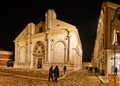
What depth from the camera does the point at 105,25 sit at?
106 ft

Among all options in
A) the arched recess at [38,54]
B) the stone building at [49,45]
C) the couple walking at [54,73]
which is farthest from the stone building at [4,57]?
the couple walking at [54,73]

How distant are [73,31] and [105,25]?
1429cm

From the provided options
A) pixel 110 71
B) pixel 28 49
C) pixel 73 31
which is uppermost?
pixel 73 31

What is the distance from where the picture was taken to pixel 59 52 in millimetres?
46938

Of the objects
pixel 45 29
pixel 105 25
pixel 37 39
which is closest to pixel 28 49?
pixel 37 39

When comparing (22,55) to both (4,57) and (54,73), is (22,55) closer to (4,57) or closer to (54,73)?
(4,57)

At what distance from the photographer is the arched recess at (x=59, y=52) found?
46562mm

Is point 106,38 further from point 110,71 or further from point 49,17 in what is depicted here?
point 49,17

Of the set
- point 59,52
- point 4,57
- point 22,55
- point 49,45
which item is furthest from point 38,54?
point 4,57

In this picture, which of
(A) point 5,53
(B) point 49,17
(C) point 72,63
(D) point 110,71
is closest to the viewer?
(D) point 110,71

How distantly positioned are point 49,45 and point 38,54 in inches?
167

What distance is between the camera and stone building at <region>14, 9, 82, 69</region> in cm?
4603

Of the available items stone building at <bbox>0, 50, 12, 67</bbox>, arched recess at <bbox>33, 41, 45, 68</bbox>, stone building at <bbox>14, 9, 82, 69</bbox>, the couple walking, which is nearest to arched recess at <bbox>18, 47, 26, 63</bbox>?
stone building at <bbox>14, 9, 82, 69</bbox>

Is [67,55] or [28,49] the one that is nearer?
[67,55]
